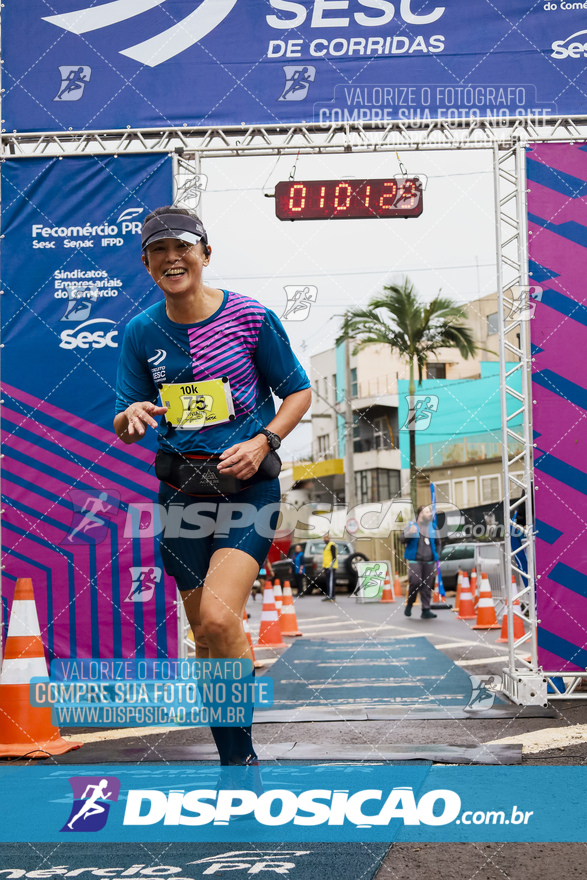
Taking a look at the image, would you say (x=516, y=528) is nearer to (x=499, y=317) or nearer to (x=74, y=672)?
(x=499, y=317)

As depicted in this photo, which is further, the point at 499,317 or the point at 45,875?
the point at 499,317

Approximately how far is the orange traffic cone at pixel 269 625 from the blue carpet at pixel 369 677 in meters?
0.24

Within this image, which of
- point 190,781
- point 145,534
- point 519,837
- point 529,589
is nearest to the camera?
point 519,837

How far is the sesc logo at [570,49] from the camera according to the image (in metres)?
6.69

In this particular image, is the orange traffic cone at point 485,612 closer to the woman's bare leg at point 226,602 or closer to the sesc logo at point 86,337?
the sesc logo at point 86,337

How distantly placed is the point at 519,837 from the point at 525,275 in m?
4.25

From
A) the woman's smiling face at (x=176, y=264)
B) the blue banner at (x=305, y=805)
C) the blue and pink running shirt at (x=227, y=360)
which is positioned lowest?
the blue banner at (x=305, y=805)

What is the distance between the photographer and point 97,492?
22.5 ft

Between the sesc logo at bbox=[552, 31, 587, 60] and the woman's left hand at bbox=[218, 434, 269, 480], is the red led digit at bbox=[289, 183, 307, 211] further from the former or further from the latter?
the woman's left hand at bbox=[218, 434, 269, 480]

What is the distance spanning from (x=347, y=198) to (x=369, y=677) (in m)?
3.98

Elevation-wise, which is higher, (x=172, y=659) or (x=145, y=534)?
(x=145, y=534)

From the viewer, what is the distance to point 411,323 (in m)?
23.4

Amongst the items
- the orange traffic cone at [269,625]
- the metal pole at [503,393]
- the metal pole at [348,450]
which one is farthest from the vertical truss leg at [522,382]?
the metal pole at [348,450]

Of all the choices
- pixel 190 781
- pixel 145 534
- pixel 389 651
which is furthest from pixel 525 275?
pixel 389 651
